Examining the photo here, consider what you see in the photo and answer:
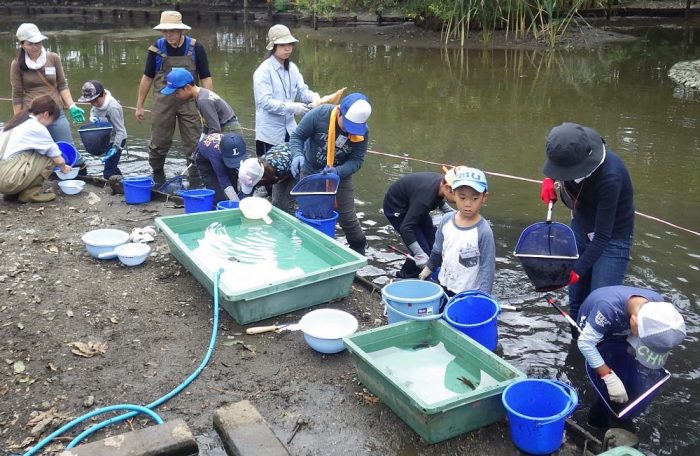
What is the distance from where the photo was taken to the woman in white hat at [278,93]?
5.93 m

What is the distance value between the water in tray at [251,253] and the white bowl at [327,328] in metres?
0.32

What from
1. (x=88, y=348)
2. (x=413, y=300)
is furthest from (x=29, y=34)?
(x=413, y=300)

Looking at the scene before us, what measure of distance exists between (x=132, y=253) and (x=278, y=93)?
2.13 metres

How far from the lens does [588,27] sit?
2050cm

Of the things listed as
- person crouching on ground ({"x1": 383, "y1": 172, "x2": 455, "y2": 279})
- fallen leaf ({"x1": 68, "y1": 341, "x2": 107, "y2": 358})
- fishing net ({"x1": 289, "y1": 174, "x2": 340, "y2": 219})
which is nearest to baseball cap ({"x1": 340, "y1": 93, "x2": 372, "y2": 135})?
fishing net ({"x1": 289, "y1": 174, "x2": 340, "y2": 219})

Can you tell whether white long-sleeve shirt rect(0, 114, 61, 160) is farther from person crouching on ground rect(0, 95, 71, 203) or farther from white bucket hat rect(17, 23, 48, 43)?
white bucket hat rect(17, 23, 48, 43)

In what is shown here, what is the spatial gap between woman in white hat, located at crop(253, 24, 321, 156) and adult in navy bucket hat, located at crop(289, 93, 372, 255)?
82 centimetres

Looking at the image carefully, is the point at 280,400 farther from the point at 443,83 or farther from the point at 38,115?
the point at 443,83

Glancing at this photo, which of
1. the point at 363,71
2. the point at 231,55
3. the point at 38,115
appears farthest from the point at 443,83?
the point at 38,115

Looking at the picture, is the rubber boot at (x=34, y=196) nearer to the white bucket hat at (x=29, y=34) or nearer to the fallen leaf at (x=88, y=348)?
the white bucket hat at (x=29, y=34)

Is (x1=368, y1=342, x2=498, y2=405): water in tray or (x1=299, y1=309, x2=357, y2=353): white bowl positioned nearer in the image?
(x1=368, y1=342, x2=498, y2=405): water in tray

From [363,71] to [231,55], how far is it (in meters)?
5.76

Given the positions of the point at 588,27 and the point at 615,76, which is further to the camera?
the point at 588,27

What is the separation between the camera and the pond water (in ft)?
14.9
